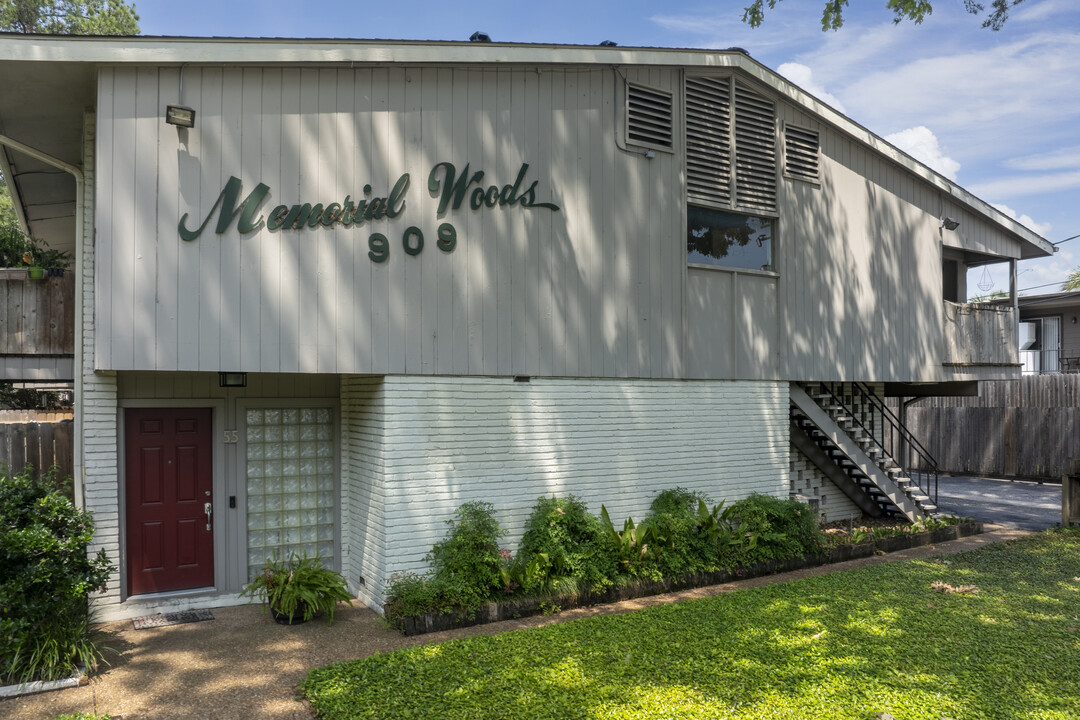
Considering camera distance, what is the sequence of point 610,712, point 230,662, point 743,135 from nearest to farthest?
point 610,712 → point 230,662 → point 743,135

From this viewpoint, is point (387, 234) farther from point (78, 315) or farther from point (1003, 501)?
point (1003, 501)

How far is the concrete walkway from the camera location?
5512mm

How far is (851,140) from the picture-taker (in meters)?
11.9

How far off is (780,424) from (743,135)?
14.0ft

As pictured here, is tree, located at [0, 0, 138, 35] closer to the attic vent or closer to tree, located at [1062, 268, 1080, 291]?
the attic vent

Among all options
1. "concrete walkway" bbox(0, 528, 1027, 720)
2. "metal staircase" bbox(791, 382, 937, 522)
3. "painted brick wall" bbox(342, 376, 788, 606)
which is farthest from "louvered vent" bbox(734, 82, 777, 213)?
"concrete walkway" bbox(0, 528, 1027, 720)

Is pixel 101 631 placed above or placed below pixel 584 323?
below

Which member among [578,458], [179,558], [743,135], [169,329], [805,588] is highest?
[743,135]

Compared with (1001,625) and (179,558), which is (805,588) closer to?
(1001,625)

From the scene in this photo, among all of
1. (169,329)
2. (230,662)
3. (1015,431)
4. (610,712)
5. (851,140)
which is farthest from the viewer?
(1015,431)

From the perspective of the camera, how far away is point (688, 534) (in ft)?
30.2

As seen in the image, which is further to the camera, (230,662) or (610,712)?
(230,662)

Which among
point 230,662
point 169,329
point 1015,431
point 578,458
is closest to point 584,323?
point 578,458

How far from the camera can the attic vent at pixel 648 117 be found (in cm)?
943
